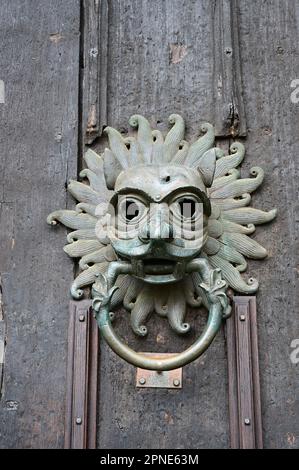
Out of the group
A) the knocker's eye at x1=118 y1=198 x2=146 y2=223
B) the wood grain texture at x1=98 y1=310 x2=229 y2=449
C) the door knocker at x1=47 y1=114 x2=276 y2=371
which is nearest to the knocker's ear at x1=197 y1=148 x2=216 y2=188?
the door knocker at x1=47 y1=114 x2=276 y2=371

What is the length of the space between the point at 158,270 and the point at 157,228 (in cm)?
11

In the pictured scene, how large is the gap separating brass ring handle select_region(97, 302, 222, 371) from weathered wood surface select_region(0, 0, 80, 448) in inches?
5.5

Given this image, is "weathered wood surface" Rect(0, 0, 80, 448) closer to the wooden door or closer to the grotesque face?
the wooden door

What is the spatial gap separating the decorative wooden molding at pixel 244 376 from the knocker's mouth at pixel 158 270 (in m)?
0.12

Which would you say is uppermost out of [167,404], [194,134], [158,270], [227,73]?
[227,73]

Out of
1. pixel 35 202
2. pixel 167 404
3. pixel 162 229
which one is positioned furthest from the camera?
pixel 35 202

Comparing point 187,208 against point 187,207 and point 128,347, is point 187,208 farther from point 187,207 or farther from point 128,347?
point 128,347

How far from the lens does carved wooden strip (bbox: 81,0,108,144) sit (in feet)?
3.74

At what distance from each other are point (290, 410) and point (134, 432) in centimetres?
24

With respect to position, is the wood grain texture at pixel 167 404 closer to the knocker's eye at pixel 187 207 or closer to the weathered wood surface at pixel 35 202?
the weathered wood surface at pixel 35 202

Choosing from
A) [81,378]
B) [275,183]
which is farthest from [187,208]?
[81,378]

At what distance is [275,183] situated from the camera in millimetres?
1087

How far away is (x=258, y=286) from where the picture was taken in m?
1.03
